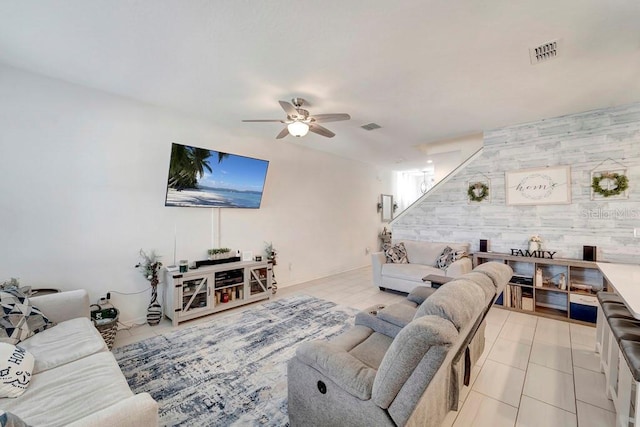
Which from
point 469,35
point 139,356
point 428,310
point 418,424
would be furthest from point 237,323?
point 469,35

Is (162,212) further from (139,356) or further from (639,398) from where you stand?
(639,398)

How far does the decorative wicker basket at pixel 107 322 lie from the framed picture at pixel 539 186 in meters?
5.53

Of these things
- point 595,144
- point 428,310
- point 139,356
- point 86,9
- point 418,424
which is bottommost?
point 139,356

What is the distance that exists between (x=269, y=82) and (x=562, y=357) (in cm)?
411

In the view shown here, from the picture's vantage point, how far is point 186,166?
3.46 metres

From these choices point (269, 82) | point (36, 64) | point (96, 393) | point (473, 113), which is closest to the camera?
point (96, 393)

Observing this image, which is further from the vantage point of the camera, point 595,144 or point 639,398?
point 595,144

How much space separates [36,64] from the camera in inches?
97.0

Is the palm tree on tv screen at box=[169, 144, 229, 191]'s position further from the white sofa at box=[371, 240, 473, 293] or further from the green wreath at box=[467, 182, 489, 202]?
Answer: the green wreath at box=[467, 182, 489, 202]

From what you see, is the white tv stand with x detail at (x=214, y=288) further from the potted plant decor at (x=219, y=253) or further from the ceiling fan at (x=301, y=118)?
the ceiling fan at (x=301, y=118)

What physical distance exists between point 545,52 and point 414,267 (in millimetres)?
3229

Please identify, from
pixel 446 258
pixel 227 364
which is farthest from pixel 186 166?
pixel 446 258

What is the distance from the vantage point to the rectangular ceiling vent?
6.95 ft

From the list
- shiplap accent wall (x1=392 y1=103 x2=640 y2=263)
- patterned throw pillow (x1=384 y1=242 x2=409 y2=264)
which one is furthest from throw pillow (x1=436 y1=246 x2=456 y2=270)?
patterned throw pillow (x1=384 y1=242 x2=409 y2=264)
